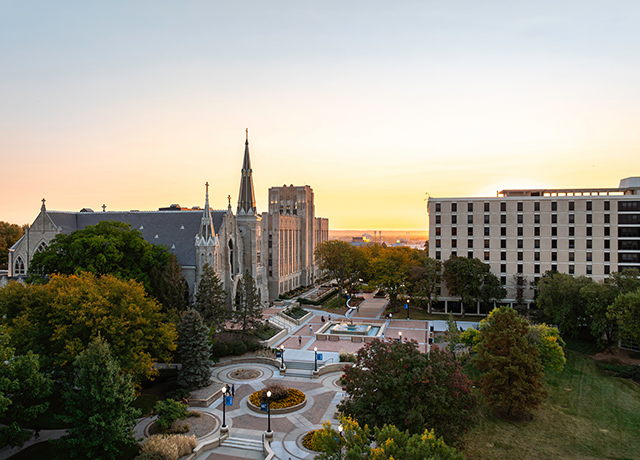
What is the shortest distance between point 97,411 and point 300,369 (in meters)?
18.5

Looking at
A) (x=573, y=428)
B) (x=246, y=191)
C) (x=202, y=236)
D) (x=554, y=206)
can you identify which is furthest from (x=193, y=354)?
(x=554, y=206)

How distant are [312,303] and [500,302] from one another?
2886 cm

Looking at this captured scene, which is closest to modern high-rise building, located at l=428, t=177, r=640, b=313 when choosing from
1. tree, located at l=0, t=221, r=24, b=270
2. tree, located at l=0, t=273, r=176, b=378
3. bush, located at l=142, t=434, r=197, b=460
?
tree, located at l=0, t=273, r=176, b=378

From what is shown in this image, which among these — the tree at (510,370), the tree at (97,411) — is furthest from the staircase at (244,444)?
the tree at (510,370)

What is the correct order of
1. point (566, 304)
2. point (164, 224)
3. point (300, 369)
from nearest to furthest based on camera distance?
point (300, 369)
point (566, 304)
point (164, 224)

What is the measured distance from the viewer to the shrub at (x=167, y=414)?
23234 millimetres

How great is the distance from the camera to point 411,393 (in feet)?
61.3

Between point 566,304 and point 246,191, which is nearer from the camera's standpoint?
point 566,304

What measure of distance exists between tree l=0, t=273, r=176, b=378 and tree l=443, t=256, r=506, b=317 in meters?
38.6

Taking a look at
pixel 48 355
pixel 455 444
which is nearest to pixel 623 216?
pixel 455 444

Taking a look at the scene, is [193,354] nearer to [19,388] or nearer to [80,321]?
[80,321]

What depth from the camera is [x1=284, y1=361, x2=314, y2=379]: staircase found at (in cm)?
3384

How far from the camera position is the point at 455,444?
18906 millimetres

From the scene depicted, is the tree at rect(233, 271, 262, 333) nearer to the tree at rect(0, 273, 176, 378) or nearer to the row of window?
the tree at rect(0, 273, 176, 378)
